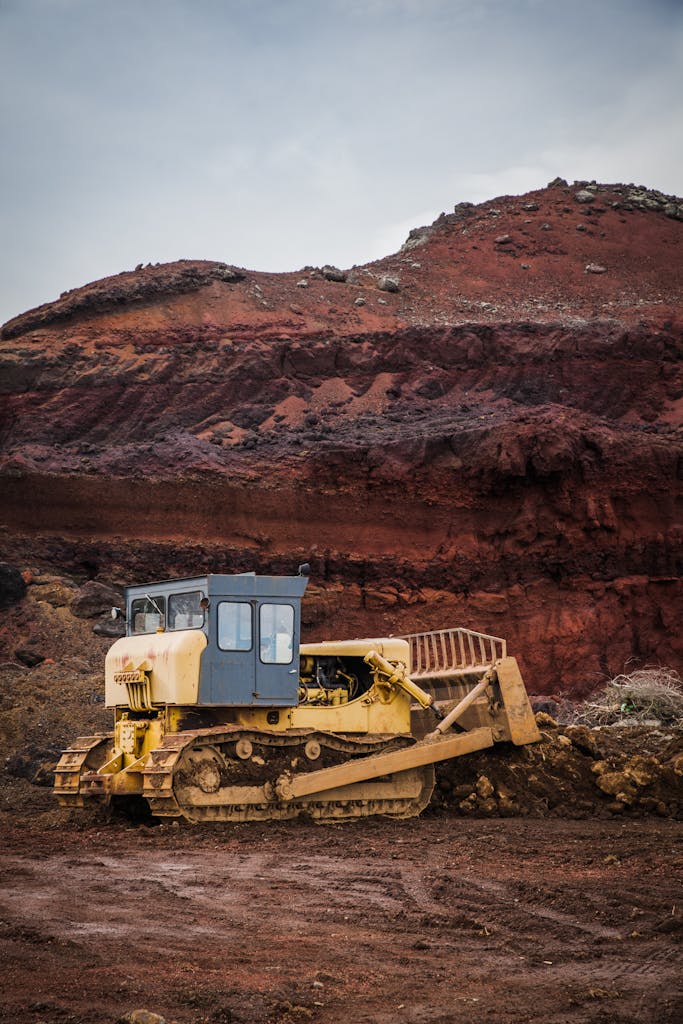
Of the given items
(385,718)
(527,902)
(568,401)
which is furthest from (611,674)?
(527,902)

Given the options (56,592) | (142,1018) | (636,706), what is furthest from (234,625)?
(56,592)

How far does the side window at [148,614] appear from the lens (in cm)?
1325

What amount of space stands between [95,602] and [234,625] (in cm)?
1153

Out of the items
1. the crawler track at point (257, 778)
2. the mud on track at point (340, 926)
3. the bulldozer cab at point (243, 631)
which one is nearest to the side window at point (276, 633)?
the bulldozer cab at point (243, 631)

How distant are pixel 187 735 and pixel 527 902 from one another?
15.2ft

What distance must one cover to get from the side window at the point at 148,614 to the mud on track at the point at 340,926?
2502 mm

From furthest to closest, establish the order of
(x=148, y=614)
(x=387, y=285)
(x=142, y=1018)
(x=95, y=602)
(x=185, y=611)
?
(x=387, y=285) < (x=95, y=602) < (x=148, y=614) < (x=185, y=611) < (x=142, y=1018)

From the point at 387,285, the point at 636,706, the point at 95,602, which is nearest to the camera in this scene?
the point at 636,706

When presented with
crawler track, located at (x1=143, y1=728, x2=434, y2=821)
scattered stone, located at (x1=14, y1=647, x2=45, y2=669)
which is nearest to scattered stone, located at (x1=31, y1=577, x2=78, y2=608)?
scattered stone, located at (x1=14, y1=647, x2=45, y2=669)

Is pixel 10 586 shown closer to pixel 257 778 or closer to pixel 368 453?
pixel 368 453

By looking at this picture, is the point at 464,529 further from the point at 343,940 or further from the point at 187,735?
the point at 343,940

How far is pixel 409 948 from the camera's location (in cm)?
678

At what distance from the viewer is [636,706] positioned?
2116cm

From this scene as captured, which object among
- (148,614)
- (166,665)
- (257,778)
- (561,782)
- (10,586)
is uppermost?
(10,586)
